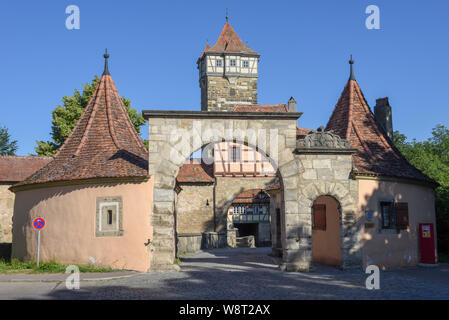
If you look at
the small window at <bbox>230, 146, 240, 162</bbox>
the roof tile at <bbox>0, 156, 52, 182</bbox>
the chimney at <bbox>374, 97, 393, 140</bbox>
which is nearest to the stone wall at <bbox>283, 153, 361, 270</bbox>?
the chimney at <bbox>374, 97, 393, 140</bbox>

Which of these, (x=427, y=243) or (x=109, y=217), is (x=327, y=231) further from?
(x=109, y=217)

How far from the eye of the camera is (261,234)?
38.8 meters

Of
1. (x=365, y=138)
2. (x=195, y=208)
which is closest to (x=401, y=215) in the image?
(x=365, y=138)

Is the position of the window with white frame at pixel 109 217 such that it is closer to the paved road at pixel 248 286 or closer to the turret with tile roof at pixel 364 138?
the paved road at pixel 248 286

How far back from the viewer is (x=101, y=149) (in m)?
15.8

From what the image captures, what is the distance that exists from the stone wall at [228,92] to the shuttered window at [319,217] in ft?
95.7

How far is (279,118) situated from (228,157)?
2171 centimetres

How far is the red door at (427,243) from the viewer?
1588 centimetres

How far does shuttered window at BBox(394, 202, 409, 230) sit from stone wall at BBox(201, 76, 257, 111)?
3106cm

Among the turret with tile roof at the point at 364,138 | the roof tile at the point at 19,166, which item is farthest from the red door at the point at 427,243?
the roof tile at the point at 19,166

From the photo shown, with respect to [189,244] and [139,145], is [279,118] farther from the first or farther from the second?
[189,244]

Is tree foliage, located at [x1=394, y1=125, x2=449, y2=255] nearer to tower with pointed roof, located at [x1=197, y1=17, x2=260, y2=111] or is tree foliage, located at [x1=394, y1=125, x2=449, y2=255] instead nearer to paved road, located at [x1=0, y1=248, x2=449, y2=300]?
paved road, located at [x1=0, y1=248, x2=449, y2=300]

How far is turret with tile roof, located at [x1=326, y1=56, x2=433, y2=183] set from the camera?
15438 mm
